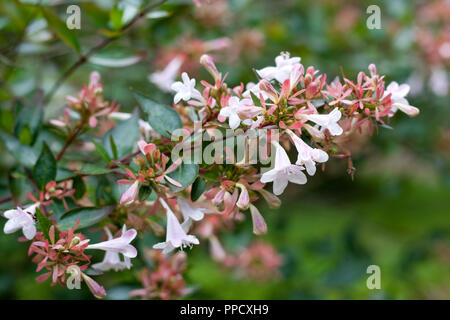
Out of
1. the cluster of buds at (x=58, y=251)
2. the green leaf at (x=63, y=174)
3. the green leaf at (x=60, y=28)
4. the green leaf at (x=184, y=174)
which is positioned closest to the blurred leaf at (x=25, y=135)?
the green leaf at (x=63, y=174)

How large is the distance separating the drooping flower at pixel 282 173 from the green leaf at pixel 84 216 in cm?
38

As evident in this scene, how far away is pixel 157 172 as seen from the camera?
885 millimetres

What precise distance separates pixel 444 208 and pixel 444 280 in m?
2.27

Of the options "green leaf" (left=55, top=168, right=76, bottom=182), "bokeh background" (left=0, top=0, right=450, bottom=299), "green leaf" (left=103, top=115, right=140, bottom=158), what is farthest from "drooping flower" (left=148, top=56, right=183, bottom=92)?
"green leaf" (left=55, top=168, right=76, bottom=182)

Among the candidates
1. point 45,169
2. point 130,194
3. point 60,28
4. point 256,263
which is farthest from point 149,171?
point 256,263

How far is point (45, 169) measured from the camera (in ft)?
3.33

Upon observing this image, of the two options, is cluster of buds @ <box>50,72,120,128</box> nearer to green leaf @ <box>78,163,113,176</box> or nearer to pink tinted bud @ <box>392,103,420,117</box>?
green leaf @ <box>78,163,113,176</box>

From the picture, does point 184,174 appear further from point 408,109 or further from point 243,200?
point 408,109

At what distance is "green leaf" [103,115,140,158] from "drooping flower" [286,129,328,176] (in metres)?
0.46

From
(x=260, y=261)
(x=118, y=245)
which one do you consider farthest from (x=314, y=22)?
(x=118, y=245)

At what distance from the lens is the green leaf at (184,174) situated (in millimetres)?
848

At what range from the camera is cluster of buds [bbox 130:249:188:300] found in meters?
1.17

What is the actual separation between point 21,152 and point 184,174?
1.77 feet
